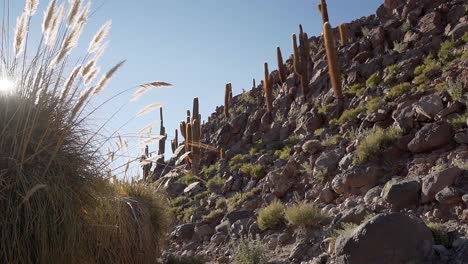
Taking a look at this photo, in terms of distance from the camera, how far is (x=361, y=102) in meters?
15.8

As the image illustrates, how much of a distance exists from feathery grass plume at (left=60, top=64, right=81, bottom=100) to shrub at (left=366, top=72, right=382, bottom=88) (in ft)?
46.2

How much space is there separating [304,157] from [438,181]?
6.50 m

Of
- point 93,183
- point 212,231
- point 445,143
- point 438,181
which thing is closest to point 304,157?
point 212,231

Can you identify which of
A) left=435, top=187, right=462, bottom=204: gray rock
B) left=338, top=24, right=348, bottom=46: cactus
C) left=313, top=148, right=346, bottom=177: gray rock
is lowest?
left=435, top=187, right=462, bottom=204: gray rock

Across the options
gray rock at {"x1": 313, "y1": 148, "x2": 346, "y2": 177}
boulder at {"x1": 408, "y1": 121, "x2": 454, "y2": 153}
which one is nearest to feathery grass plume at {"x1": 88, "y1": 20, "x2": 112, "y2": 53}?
boulder at {"x1": 408, "y1": 121, "x2": 454, "y2": 153}

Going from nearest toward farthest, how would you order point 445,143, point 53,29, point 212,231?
point 53,29 → point 445,143 → point 212,231

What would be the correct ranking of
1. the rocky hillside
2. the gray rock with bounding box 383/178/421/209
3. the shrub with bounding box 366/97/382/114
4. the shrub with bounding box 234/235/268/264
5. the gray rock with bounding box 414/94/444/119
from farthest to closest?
the shrub with bounding box 366/97/382/114 → the gray rock with bounding box 414/94/444/119 → the gray rock with bounding box 383/178/421/209 → the shrub with bounding box 234/235/268/264 → the rocky hillside

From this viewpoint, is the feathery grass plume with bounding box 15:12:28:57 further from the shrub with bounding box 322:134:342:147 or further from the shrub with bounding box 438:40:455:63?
the shrub with bounding box 438:40:455:63

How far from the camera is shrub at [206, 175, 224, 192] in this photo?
1792 centimetres

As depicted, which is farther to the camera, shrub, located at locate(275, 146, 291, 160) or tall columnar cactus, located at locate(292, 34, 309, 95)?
tall columnar cactus, located at locate(292, 34, 309, 95)

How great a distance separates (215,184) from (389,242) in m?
12.9

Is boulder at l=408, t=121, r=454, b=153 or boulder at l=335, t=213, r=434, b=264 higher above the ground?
boulder at l=408, t=121, r=454, b=153

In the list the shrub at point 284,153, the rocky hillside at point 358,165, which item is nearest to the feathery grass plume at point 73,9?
the rocky hillside at point 358,165

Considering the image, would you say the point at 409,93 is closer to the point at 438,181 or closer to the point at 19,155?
the point at 438,181
